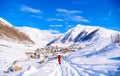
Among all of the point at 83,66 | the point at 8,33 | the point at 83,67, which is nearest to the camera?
the point at 83,67

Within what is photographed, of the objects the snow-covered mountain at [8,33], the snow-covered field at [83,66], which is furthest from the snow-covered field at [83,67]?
the snow-covered mountain at [8,33]

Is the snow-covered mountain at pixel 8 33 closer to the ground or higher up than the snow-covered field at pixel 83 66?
higher up

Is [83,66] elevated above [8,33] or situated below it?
below

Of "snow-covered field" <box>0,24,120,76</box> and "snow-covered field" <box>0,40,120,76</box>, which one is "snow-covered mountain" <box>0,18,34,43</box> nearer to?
"snow-covered field" <box>0,24,120,76</box>

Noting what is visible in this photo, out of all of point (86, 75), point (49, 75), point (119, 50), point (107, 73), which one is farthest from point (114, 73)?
point (119, 50)

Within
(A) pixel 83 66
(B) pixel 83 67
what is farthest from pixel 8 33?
(B) pixel 83 67

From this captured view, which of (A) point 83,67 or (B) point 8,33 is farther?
(B) point 8,33

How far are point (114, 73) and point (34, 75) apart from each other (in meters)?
5.47

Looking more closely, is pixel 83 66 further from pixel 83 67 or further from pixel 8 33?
pixel 8 33

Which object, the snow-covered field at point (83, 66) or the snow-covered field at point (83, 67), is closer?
the snow-covered field at point (83, 67)

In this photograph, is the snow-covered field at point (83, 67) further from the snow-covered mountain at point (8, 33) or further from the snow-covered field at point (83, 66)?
the snow-covered mountain at point (8, 33)

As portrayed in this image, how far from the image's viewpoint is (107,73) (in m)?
17.0

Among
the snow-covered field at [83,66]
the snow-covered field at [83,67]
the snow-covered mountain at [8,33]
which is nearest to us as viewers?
the snow-covered field at [83,67]

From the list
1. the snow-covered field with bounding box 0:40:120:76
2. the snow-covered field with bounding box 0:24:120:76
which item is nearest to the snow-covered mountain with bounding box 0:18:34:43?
the snow-covered field with bounding box 0:24:120:76
